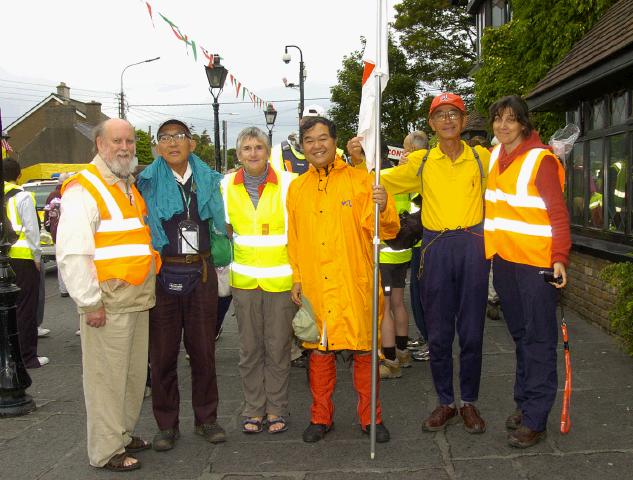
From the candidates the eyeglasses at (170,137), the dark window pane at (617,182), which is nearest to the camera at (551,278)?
the eyeglasses at (170,137)

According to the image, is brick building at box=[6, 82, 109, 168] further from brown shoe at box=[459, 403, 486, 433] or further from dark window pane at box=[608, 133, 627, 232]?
brown shoe at box=[459, 403, 486, 433]

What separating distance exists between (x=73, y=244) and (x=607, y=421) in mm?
3702

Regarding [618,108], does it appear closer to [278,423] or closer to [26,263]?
[278,423]

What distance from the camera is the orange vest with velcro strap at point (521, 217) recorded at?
156 inches

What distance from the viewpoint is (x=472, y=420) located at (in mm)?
4332

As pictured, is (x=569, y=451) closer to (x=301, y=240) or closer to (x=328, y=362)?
(x=328, y=362)

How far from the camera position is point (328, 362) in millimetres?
4270

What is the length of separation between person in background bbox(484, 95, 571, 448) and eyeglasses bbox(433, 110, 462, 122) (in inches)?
9.8

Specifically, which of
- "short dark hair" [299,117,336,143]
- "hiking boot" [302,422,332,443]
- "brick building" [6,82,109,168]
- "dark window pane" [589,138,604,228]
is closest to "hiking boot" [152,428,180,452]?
"hiking boot" [302,422,332,443]

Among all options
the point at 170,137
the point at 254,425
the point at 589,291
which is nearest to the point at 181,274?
the point at 170,137

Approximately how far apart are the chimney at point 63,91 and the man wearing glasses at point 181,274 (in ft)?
170

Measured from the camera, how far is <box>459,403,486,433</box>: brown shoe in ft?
14.1

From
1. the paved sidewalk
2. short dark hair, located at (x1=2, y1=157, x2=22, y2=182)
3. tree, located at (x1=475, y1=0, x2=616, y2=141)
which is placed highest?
tree, located at (x1=475, y1=0, x2=616, y2=141)

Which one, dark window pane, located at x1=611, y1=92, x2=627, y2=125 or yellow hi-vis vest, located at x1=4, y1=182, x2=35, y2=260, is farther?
dark window pane, located at x1=611, y1=92, x2=627, y2=125
